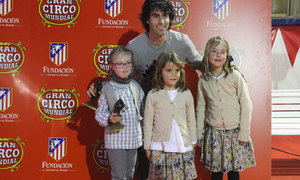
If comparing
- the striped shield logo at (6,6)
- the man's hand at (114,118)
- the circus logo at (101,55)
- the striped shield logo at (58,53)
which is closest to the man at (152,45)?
the man's hand at (114,118)

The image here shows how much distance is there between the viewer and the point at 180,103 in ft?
6.83

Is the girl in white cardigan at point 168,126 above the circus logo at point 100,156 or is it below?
above

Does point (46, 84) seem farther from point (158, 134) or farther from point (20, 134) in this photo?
point (158, 134)

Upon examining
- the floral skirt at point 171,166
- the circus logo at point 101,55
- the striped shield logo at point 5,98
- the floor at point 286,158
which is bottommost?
the floor at point 286,158

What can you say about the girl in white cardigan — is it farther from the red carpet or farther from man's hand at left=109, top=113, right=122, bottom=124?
the red carpet

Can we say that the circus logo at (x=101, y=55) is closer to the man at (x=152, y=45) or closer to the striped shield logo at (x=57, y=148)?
the man at (x=152, y=45)

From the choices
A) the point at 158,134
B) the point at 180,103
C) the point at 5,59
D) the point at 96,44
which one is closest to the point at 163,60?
the point at 180,103

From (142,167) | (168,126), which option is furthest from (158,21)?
(142,167)

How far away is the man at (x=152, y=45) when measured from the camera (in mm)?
2246

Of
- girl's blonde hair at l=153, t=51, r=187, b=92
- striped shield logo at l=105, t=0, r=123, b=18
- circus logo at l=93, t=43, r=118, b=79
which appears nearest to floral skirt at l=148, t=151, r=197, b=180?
girl's blonde hair at l=153, t=51, r=187, b=92

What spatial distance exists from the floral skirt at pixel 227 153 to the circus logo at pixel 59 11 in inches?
71.7

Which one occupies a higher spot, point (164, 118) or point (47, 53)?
point (47, 53)

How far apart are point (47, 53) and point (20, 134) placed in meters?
0.91

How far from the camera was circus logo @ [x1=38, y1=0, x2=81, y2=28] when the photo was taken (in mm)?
2766
